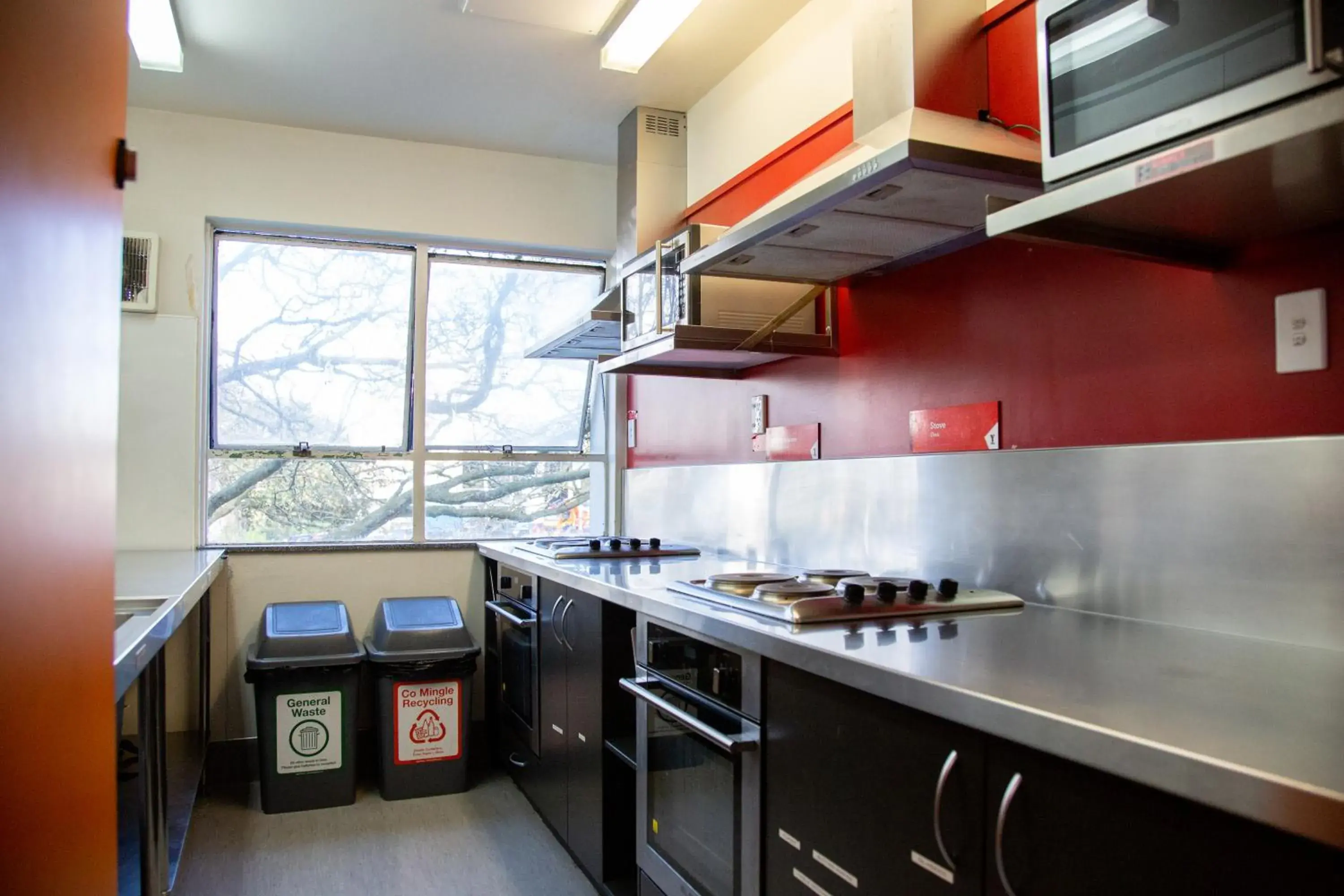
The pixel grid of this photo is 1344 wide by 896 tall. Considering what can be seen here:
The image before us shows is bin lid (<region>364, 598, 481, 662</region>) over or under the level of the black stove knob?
under

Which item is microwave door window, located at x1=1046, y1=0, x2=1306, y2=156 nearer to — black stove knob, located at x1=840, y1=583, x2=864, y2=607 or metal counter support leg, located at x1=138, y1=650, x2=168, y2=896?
black stove knob, located at x1=840, y1=583, x2=864, y2=607

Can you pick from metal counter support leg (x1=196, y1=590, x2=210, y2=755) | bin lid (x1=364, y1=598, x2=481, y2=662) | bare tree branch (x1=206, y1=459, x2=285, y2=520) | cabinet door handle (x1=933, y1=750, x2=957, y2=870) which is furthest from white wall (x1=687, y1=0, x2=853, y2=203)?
metal counter support leg (x1=196, y1=590, x2=210, y2=755)

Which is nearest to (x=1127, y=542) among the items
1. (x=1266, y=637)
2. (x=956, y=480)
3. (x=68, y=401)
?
(x=1266, y=637)

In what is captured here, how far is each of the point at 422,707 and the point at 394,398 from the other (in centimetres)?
157

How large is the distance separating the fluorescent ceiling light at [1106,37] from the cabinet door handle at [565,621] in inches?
76.8

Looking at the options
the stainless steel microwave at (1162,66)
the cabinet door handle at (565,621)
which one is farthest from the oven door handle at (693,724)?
the stainless steel microwave at (1162,66)

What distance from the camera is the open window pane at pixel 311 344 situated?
4.21 meters

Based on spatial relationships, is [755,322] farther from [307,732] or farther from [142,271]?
[142,271]

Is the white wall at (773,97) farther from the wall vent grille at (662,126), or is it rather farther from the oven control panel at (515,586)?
the oven control panel at (515,586)

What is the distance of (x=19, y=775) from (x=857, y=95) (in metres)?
2.18

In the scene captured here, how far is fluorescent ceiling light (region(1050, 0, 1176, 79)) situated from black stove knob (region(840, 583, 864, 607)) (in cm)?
102

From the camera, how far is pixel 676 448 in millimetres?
4129

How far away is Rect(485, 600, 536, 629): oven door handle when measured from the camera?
3.37 meters

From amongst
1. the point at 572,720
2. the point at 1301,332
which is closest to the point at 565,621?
the point at 572,720
